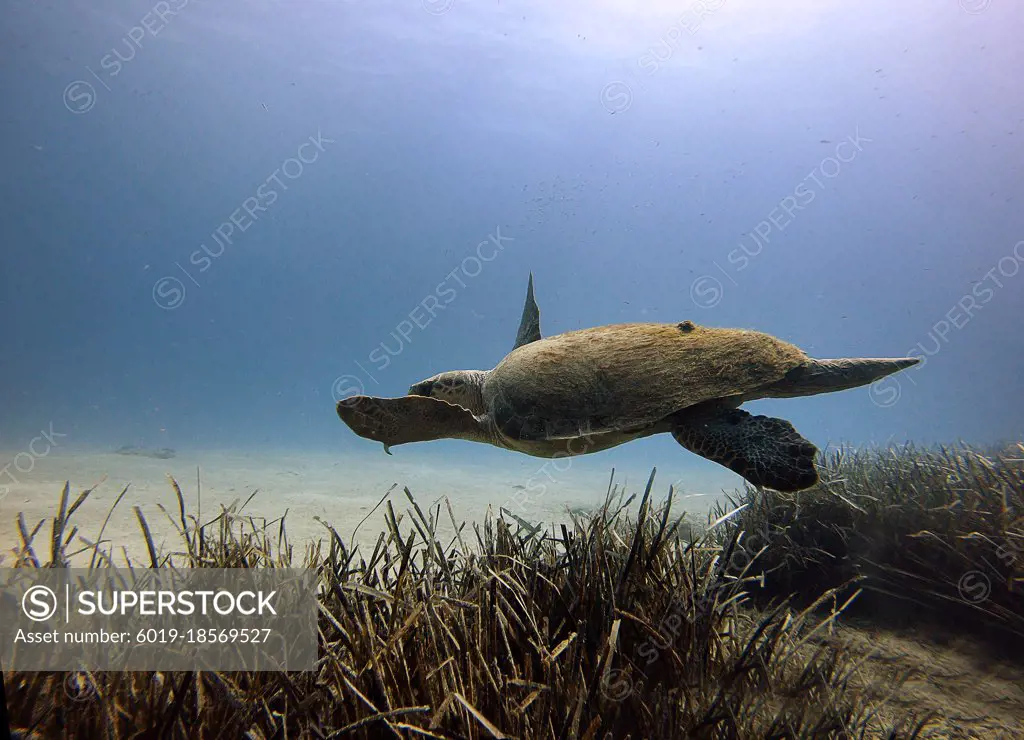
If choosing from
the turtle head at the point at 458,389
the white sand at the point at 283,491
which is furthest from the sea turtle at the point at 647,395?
the white sand at the point at 283,491

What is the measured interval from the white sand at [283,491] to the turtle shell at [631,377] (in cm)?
106

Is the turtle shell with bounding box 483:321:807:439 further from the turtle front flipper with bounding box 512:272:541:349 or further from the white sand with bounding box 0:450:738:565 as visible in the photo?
the turtle front flipper with bounding box 512:272:541:349

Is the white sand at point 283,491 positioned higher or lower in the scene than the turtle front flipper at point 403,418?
lower

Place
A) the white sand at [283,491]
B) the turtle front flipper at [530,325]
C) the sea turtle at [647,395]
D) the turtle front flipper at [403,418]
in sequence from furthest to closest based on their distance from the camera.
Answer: the white sand at [283,491], the turtle front flipper at [530,325], the turtle front flipper at [403,418], the sea turtle at [647,395]

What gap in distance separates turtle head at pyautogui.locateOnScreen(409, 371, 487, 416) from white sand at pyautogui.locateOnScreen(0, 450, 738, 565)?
1799 millimetres

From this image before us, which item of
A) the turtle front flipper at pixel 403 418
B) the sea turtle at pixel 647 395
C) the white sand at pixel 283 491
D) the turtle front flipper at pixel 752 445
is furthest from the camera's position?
the white sand at pixel 283 491

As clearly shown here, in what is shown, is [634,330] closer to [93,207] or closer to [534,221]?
[534,221]

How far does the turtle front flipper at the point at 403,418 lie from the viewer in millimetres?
3830

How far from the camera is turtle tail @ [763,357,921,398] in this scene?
12.7ft

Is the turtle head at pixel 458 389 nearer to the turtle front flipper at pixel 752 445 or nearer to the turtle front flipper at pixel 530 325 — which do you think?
the turtle front flipper at pixel 530 325

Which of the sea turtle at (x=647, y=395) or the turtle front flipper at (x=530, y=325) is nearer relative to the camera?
the sea turtle at (x=647, y=395)

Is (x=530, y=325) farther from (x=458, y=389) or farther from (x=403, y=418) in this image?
(x=403, y=418)

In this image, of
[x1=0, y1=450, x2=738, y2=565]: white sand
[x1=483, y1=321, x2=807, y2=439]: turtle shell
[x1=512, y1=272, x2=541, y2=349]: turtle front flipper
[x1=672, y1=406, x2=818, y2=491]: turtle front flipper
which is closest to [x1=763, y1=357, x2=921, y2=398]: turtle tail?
[x1=483, y1=321, x2=807, y2=439]: turtle shell

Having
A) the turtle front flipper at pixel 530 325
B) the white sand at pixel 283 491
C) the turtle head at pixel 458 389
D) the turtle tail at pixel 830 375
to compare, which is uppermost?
the turtle front flipper at pixel 530 325
